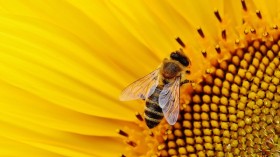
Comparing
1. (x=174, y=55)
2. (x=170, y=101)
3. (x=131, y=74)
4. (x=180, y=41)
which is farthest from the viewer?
(x=131, y=74)

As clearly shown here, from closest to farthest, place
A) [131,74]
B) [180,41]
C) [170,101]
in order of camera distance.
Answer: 1. [170,101]
2. [180,41]
3. [131,74]

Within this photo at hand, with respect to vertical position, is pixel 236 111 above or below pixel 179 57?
below

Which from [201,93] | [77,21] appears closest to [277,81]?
[201,93]

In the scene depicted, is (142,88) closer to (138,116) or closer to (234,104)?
(138,116)

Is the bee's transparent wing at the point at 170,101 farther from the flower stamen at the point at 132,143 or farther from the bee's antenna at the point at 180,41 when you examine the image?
the flower stamen at the point at 132,143

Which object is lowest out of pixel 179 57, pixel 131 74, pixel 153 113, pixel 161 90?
pixel 153 113

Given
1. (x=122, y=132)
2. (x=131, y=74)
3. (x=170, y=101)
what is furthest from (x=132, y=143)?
(x=170, y=101)

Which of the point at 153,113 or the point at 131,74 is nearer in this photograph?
the point at 153,113
